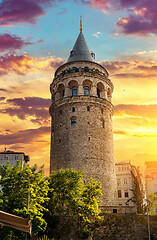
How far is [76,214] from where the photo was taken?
40188mm

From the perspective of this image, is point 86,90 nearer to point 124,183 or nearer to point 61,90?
point 61,90

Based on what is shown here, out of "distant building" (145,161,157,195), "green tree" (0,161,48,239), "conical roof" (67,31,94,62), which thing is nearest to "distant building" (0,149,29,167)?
"conical roof" (67,31,94,62)

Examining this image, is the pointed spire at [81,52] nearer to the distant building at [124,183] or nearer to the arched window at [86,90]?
the arched window at [86,90]

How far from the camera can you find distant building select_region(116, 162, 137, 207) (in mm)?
71250

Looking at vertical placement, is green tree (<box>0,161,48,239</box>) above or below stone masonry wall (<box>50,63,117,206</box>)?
below

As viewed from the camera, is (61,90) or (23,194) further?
(61,90)

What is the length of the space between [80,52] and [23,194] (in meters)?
39.2

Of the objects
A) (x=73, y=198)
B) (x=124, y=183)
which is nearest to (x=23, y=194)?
(x=73, y=198)

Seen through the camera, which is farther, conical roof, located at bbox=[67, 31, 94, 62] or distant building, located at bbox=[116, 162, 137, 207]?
distant building, located at bbox=[116, 162, 137, 207]

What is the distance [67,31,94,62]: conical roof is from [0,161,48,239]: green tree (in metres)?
33.2

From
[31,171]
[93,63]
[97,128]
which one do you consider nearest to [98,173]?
[97,128]

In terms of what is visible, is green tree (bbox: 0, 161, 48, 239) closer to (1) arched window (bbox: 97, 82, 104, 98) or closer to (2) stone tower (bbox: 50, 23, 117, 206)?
(2) stone tower (bbox: 50, 23, 117, 206)

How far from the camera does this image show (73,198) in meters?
39.9

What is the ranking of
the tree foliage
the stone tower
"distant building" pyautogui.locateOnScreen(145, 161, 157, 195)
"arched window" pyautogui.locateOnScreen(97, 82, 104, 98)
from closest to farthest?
the tree foliage
the stone tower
"arched window" pyautogui.locateOnScreen(97, 82, 104, 98)
"distant building" pyautogui.locateOnScreen(145, 161, 157, 195)
